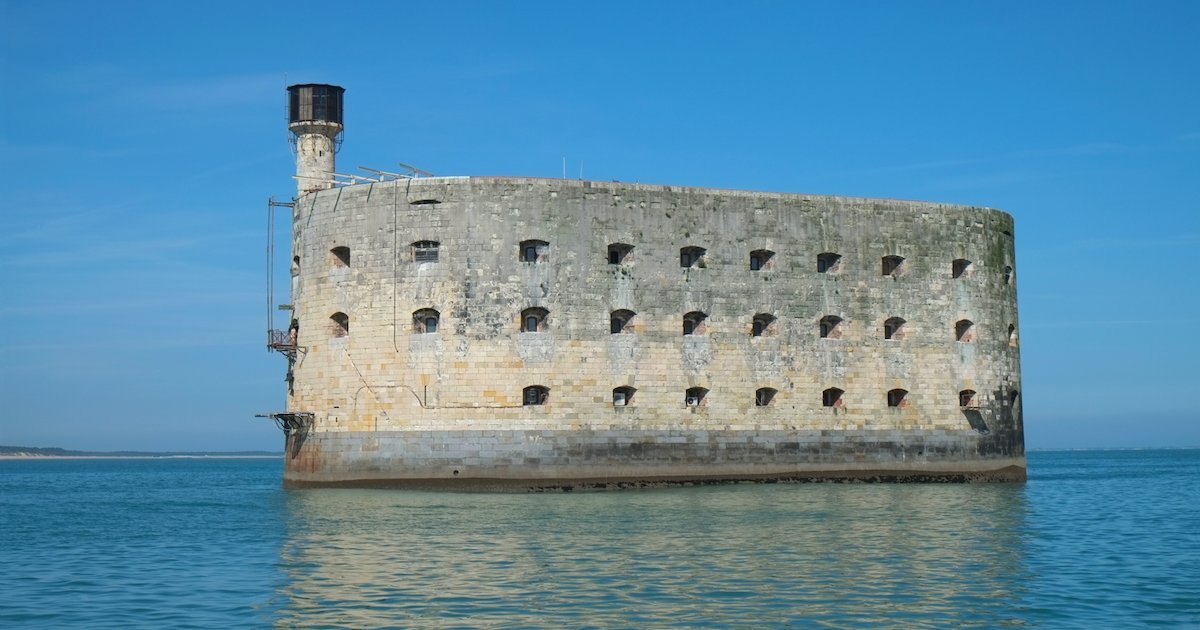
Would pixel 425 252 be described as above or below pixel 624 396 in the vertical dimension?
above

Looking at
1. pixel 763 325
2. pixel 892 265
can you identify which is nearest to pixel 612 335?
pixel 763 325

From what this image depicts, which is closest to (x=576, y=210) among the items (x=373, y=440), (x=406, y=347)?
(x=406, y=347)

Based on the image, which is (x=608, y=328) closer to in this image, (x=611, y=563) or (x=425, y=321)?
(x=425, y=321)

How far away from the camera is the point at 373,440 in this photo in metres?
30.3

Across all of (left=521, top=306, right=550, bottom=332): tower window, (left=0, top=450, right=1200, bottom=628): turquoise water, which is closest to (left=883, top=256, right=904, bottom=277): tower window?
(left=0, top=450, right=1200, bottom=628): turquoise water

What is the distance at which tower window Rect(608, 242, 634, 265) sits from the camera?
31.2 m

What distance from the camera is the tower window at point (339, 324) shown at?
3111 centimetres

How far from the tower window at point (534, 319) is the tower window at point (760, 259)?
5.53 m

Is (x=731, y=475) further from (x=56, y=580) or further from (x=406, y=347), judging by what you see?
(x=56, y=580)

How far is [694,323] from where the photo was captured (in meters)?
31.8

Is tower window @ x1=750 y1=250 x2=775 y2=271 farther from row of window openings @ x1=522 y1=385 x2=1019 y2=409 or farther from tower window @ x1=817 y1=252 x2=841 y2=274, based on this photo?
row of window openings @ x1=522 y1=385 x2=1019 y2=409

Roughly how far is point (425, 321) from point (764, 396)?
331 inches

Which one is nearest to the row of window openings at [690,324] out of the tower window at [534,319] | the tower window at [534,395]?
the tower window at [534,319]

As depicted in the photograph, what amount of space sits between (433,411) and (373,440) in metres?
1.59
